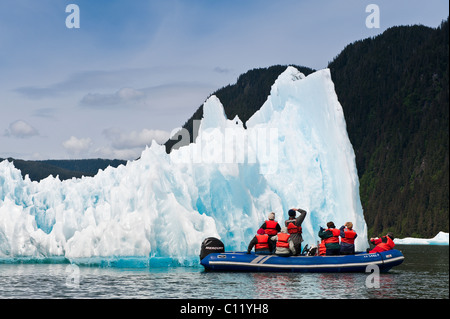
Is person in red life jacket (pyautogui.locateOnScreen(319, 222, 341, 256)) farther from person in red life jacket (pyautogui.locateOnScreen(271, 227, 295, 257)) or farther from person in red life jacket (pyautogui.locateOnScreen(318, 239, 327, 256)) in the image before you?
person in red life jacket (pyautogui.locateOnScreen(271, 227, 295, 257))

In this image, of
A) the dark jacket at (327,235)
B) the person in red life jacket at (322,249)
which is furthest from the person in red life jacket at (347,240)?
the person in red life jacket at (322,249)

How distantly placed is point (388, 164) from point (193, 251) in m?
177

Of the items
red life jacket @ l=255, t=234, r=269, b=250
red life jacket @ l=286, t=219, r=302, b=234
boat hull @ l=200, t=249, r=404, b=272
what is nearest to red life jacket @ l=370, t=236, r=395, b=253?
boat hull @ l=200, t=249, r=404, b=272

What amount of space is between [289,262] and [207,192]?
7840mm

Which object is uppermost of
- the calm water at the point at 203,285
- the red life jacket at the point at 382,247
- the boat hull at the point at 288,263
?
the red life jacket at the point at 382,247

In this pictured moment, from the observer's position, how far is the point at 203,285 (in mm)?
23766

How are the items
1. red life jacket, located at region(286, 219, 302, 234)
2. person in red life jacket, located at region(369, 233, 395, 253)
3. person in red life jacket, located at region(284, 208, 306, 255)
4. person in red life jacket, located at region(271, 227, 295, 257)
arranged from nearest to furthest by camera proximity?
person in red life jacket, located at region(284, 208, 306, 255) → red life jacket, located at region(286, 219, 302, 234) → person in red life jacket, located at region(271, 227, 295, 257) → person in red life jacket, located at region(369, 233, 395, 253)

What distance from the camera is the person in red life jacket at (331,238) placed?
88.6ft

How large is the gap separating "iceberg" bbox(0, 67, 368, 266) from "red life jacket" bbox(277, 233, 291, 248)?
4755 mm

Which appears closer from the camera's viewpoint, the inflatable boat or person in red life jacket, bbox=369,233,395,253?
the inflatable boat

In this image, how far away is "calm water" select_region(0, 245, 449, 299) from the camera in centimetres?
2131

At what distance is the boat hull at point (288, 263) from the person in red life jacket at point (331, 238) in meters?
0.52

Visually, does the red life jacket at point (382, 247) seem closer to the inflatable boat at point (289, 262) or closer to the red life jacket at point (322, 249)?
the inflatable boat at point (289, 262)
